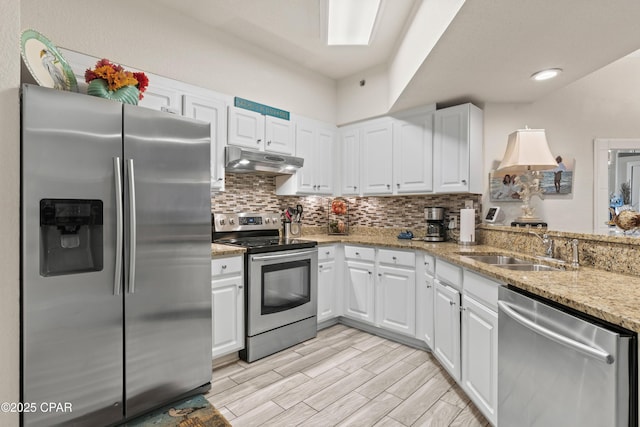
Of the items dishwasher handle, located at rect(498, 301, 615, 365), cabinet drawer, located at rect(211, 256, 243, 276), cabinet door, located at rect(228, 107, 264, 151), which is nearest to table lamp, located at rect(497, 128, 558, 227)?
dishwasher handle, located at rect(498, 301, 615, 365)

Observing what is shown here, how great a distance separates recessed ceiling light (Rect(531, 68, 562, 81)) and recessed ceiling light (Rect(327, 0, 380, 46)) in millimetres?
1345

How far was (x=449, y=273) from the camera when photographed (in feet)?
7.75

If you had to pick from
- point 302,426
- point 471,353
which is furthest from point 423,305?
point 302,426

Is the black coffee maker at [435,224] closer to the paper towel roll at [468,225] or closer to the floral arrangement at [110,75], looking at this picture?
the paper towel roll at [468,225]

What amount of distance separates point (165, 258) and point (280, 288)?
120cm

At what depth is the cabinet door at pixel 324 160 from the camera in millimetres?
3768

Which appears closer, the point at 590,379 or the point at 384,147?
the point at 590,379

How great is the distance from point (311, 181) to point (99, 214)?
2.34 metres

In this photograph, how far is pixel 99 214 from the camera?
1618 mm

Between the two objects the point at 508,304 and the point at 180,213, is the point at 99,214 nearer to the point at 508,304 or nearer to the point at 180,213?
the point at 180,213

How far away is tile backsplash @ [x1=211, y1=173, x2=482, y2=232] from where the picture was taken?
326cm

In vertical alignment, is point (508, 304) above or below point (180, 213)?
below

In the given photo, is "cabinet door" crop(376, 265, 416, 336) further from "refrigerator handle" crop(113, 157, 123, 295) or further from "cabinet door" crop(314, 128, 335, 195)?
"refrigerator handle" crop(113, 157, 123, 295)

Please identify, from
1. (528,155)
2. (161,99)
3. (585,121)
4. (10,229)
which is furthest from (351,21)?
(10,229)
